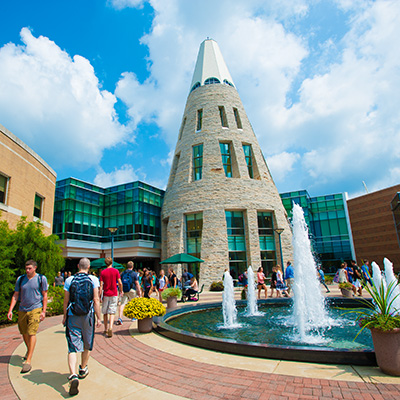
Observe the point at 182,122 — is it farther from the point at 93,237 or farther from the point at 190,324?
the point at 190,324

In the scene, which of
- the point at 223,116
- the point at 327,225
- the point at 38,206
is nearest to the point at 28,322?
the point at 38,206

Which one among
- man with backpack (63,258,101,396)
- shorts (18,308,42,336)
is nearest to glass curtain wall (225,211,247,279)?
shorts (18,308,42,336)

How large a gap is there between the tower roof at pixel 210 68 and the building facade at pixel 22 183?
80.3ft

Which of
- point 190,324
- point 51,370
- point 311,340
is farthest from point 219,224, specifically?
point 51,370

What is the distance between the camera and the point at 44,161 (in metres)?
18.6

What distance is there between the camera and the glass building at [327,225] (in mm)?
42875

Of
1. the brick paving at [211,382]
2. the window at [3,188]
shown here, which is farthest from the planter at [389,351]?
the window at [3,188]

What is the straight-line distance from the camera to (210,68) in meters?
36.9

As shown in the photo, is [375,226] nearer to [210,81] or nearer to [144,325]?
[210,81]

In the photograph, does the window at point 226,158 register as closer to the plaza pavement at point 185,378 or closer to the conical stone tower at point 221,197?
the conical stone tower at point 221,197

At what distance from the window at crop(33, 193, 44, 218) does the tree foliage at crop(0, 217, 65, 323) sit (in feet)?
19.6

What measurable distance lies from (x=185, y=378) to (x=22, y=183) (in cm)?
1530

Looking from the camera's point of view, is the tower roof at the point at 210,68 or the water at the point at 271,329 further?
the tower roof at the point at 210,68

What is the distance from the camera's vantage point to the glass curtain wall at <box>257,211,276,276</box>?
27422 mm
